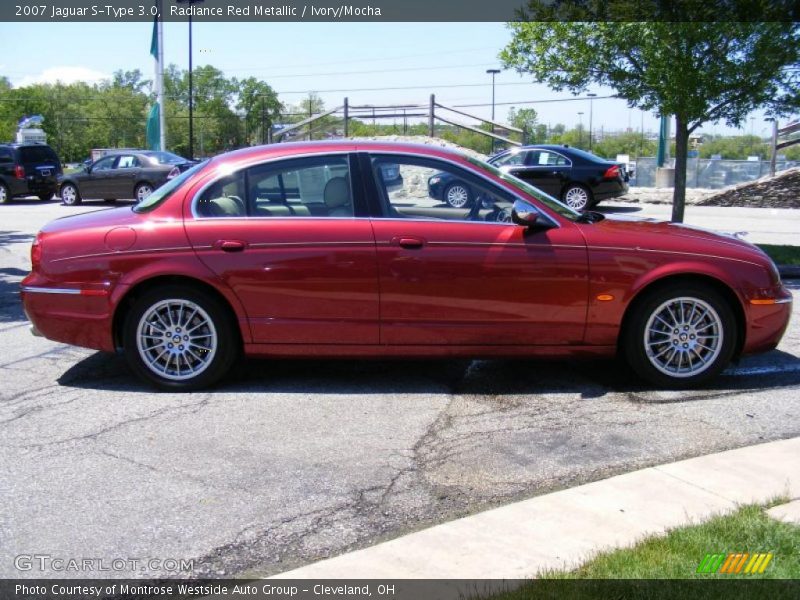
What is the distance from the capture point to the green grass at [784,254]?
433 inches

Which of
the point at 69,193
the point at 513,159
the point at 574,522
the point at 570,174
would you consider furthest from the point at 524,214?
the point at 69,193

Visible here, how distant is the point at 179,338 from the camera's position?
571 centimetres

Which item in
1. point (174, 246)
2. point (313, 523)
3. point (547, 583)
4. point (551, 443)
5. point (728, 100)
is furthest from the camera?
point (728, 100)

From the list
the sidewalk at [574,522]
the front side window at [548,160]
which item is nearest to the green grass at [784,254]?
the sidewalk at [574,522]

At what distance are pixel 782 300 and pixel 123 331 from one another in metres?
4.66

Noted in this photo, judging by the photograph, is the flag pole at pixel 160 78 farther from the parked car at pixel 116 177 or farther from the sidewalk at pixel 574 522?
the sidewalk at pixel 574 522

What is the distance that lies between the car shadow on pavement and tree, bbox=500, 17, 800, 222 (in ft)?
17.1

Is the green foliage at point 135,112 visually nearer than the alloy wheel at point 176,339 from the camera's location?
No

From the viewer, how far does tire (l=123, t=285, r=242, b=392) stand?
5.66 meters

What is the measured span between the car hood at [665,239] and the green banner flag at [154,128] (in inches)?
1073

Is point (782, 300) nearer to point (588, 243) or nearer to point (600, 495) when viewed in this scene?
point (588, 243)

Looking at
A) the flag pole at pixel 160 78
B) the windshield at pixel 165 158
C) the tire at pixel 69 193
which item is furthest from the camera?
the flag pole at pixel 160 78

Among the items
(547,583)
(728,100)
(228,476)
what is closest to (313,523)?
(228,476)

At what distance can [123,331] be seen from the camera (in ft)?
18.8
